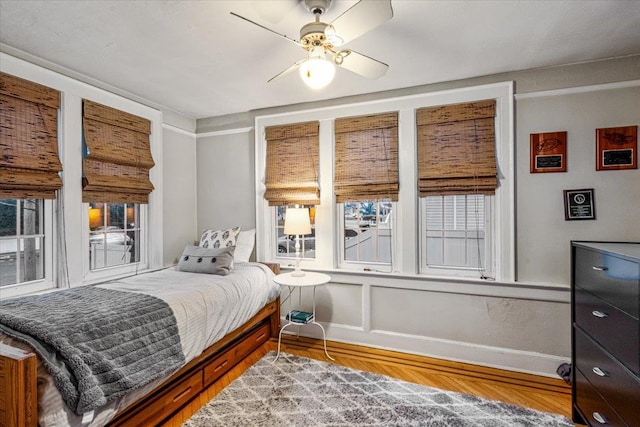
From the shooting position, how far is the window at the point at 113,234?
2865 millimetres

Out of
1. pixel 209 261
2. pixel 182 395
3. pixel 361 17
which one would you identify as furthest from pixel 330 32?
pixel 182 395

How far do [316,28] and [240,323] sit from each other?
2.25 m

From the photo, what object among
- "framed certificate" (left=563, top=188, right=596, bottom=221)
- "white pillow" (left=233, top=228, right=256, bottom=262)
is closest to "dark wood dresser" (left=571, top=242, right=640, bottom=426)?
"framed certificate" (left=563, top=188, right=596, bottom=221)

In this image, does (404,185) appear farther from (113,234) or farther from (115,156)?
(113,234)

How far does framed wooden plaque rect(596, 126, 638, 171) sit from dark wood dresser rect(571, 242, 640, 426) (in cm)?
85

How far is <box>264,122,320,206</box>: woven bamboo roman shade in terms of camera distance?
11.0 feet

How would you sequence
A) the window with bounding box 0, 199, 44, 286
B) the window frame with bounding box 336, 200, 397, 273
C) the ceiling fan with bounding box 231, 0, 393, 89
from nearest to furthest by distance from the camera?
1. the ceiling fan with bounding box 231, 0, 393, 89
2. the window with bounding box 0, 199, 44, 286
3. the window frame with bounding box 336, 200, 397, 273

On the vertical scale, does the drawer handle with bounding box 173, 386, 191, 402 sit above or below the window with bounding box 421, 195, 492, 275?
below

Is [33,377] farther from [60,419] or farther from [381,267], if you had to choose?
[381,267]

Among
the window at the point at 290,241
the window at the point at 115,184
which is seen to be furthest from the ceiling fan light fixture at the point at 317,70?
the window at the point at 115,184

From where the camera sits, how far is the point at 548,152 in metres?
2.57

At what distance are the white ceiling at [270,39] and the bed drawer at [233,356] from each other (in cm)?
232

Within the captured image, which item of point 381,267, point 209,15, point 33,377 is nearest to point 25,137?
point 209,15

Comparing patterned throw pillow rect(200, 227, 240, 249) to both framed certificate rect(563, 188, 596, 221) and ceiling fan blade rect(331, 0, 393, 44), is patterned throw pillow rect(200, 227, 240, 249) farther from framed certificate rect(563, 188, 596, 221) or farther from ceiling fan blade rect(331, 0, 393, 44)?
framed certificate rect(563, 188, 596, 221)
